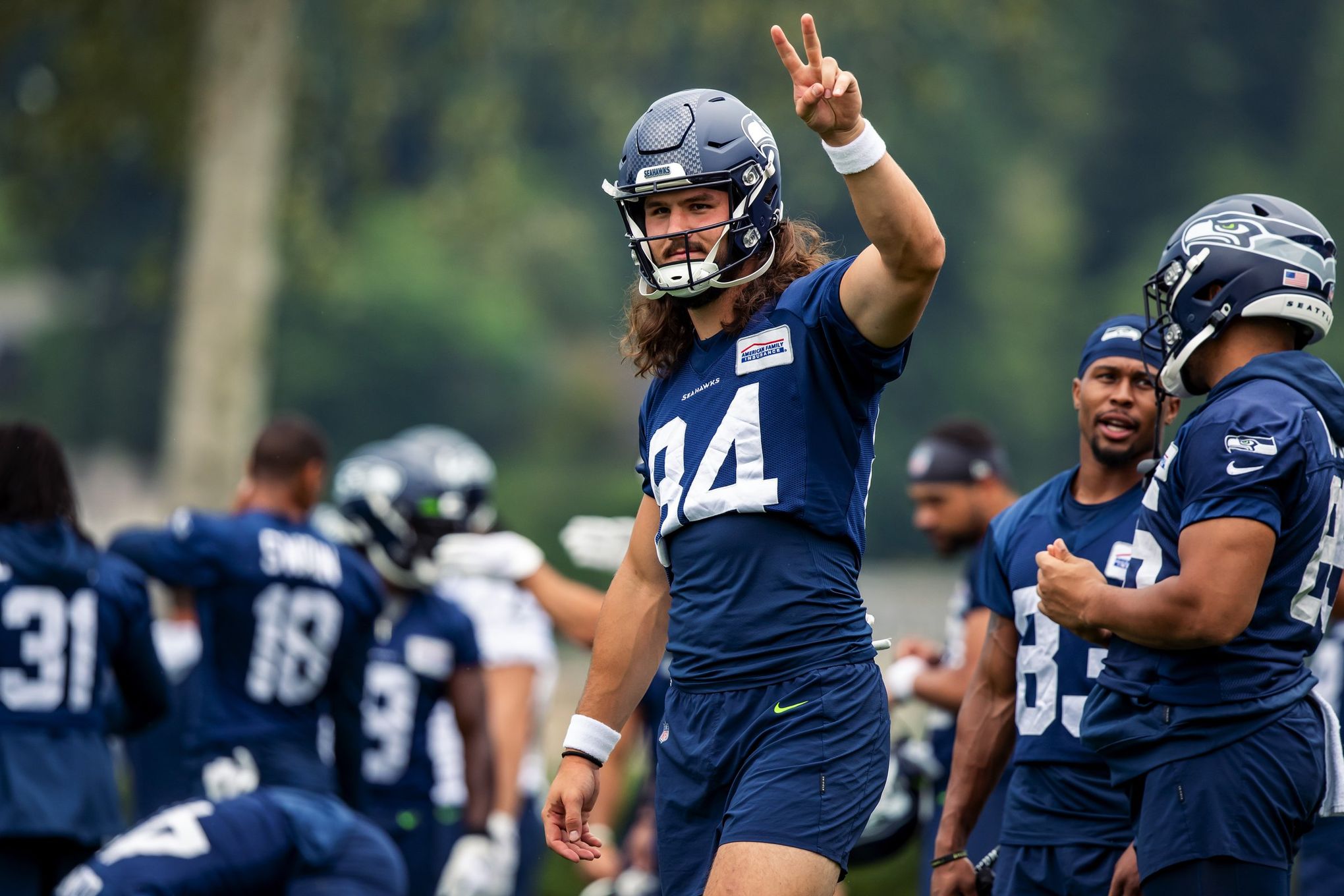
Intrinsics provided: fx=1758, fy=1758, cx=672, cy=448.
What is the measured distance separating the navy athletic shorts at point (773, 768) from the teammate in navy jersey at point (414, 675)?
4053 mm

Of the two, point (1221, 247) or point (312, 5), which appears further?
point (312, 5)

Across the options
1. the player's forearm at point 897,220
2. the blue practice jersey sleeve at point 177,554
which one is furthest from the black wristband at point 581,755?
the blue practice jersey sleeve at point 177,554

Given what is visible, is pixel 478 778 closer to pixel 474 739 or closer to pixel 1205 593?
pixel 474 739

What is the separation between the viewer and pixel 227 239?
1627cm

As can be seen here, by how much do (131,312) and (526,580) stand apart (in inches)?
1187

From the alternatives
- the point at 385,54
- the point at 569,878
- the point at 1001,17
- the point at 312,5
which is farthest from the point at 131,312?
the point at 569,878

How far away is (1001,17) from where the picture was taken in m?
19.3

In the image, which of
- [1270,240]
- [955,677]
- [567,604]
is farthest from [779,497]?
[567,604]

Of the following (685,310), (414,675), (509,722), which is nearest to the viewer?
(685,310)

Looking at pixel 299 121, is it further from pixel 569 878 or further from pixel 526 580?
pixel 526 580

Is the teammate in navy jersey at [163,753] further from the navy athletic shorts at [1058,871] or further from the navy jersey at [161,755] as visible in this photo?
the navy athletic shorts at [1058,871]

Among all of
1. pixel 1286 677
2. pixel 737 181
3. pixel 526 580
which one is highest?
pixel 737 181

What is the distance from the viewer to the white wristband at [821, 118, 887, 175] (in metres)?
3.77

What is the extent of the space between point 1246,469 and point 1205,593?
294 millimetres
